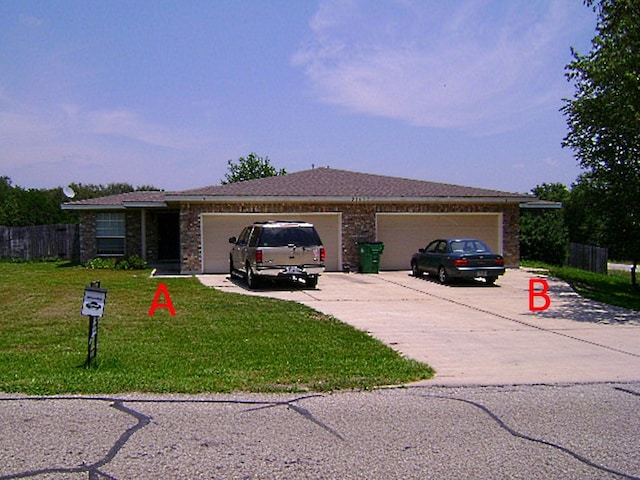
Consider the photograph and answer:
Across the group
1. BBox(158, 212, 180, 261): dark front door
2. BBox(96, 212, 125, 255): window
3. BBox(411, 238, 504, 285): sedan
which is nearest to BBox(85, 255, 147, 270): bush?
BBox(96, 212, 125, 255): window

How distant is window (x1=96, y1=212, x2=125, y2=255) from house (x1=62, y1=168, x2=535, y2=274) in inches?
1.7

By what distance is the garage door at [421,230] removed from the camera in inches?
950

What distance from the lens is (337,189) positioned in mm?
23984

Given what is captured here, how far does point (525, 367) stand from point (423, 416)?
→ 2891mm

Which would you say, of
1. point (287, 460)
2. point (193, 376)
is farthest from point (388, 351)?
point (287, 460)

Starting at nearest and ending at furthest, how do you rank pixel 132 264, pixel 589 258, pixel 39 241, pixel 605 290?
pixel 605 290
pixel 132 264
pixel 589 258
pixel 39 241

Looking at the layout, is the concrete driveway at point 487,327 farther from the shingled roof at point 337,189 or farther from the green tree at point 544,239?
the green tree at point 544,239

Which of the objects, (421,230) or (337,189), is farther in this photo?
(421,230)

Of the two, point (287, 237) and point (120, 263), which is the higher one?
point (287, 237)

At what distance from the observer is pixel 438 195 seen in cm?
2377

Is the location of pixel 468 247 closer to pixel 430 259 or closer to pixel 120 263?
pixel 430 259

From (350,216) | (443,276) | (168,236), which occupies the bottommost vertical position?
(443,276)

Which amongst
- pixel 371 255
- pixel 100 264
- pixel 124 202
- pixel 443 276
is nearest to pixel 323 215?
pixel 371 255

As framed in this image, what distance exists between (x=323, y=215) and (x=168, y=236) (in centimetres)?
844
